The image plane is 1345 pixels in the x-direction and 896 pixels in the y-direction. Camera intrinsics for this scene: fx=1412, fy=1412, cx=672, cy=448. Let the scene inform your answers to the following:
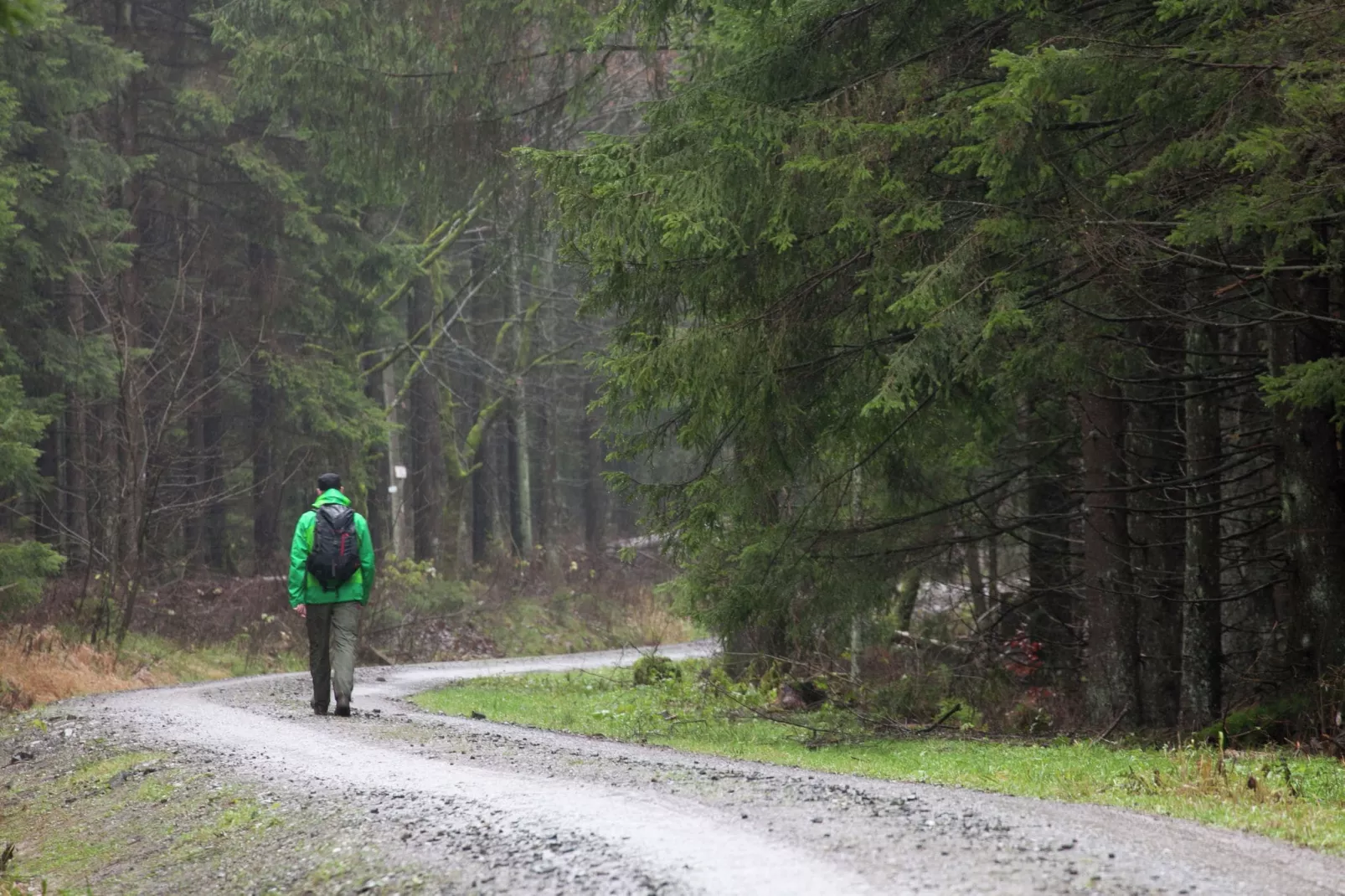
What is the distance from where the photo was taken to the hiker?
13172 mm

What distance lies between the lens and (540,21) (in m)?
17.3

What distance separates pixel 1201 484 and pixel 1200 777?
4.02 metres

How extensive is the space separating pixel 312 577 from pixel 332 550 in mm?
333

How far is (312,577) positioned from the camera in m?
13.2

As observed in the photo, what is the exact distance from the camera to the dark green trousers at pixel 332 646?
13.2 metres

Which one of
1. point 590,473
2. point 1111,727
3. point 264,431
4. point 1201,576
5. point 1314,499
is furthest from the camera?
point 590,473

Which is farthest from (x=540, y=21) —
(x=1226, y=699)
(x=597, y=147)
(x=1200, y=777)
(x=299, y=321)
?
(x=299, y=321)

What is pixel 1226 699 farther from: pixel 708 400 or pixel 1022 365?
pixel 708 400

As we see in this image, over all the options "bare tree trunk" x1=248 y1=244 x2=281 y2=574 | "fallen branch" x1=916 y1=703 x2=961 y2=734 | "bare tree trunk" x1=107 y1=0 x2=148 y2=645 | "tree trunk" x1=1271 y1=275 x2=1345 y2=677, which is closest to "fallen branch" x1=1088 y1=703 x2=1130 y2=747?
"fallen branch" x1=916 y1=703 x2=961 y2=734

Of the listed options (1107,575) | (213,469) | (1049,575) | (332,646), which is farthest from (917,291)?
(213,469)

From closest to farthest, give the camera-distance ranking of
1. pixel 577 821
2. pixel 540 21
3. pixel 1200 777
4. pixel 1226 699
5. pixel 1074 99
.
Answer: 1. pixel 577 821
2. pixel 1200 777
3. pixel 1074 99
4. pixel 1226 699
5. pixel 540 21

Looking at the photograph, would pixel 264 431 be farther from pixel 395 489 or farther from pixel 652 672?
pixel 652 672

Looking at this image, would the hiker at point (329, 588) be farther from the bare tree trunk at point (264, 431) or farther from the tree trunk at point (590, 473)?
the tree trunk at point (590, 473)

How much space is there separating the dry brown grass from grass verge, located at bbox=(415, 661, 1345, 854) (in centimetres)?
430
